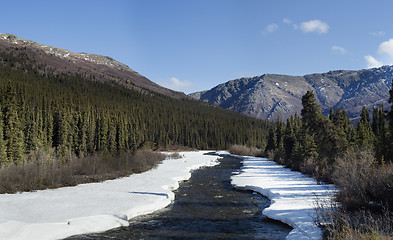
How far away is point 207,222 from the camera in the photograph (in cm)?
1573

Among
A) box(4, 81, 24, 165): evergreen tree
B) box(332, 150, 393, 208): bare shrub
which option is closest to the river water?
box(332, 150, 393, 208): bare shrub

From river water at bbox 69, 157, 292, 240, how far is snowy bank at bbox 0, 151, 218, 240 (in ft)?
2.60

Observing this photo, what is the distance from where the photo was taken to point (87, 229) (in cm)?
1380

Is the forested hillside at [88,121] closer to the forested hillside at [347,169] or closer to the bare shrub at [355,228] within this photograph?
the bare shrub at [355,228]

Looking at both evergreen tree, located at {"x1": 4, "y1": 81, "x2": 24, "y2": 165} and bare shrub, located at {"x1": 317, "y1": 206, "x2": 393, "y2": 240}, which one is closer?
bare shrub, located at {"x1": 317, "y1": 206, "x2": 393, "y2": 240}

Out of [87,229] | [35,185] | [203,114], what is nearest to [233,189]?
[87,229]

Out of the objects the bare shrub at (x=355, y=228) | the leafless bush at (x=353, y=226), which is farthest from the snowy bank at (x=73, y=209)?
the bare shrub at (x=355, y=228)

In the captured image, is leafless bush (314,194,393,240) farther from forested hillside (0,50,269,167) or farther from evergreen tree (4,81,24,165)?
evergreen tree (4,81,24,165)

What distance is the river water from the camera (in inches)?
530

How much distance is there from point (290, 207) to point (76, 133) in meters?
42.6

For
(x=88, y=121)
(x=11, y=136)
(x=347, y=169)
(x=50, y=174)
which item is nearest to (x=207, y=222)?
(x=347, y=169)

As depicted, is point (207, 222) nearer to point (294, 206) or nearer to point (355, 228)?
→ point (294, 206)

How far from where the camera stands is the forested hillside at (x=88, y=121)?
4047 cm

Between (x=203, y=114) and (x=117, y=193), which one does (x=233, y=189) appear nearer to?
(x=117, y=193)
